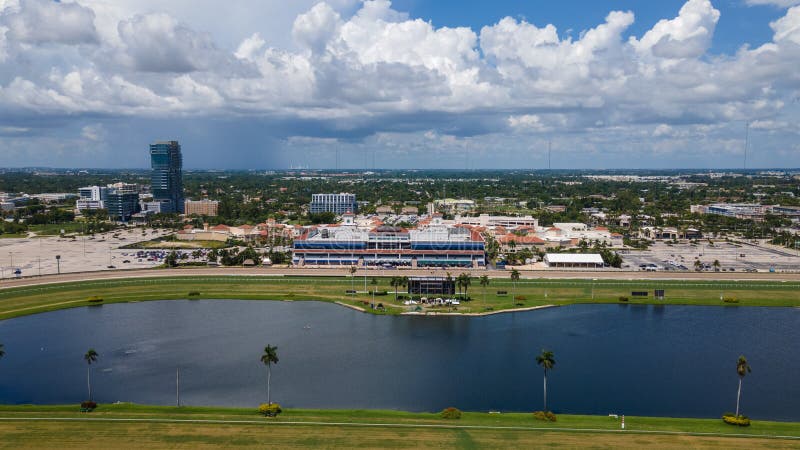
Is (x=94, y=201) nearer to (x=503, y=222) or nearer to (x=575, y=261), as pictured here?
(x=503, y=222)

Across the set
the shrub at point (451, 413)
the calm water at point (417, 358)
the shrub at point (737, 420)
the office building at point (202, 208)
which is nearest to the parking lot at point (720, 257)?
the calm water at point (417, 358)

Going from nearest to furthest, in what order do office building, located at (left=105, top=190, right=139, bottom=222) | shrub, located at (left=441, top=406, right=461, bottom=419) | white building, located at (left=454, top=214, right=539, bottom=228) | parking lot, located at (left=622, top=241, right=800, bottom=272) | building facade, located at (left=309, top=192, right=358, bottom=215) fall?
shrub, located at (left=441, top=406, right=461, bottom=419) → parking lot, located at (left=622, top=241, right=800, bottom=272) → white building, located at (left=454, top=214, right=539, bottom=228) → office building, located at (left=105, top=190, right=139, bottom=222) → building facade, located at (left=309, top=192, right=358, bottom=215)

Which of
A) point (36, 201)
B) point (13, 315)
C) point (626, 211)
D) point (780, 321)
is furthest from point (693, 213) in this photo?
point (36, 201)

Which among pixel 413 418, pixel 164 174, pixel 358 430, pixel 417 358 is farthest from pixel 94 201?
pixel 413 418

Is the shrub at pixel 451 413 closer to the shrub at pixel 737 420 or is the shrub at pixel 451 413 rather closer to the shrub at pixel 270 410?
the shrub at pixel 270 410

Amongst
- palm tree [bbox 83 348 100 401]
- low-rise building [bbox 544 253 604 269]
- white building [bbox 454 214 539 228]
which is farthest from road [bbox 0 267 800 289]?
white building [bbox 454 214 539 228]

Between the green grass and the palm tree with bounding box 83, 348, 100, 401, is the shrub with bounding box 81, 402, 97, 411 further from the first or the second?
the palm tree with bounding box 83, 348, 100, 401
